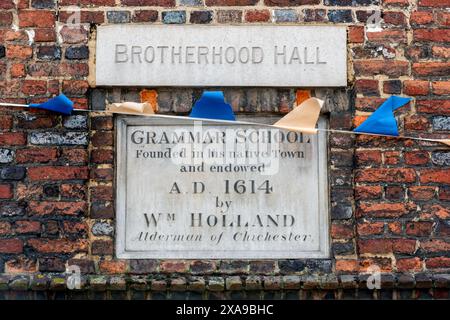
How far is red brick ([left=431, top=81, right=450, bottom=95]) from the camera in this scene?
4020 millimetres

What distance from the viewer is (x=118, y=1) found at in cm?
409

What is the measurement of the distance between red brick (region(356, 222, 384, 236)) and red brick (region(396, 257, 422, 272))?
19 cm

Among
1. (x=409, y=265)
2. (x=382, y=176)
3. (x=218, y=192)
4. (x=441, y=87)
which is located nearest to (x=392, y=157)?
(x=382, y=176)

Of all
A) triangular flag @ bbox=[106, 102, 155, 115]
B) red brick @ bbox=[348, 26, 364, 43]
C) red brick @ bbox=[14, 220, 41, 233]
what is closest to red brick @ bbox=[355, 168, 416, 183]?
red brick @ bbox=[348, 26, 364, 43]

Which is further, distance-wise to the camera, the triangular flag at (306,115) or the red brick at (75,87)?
the red brick at (75,87)

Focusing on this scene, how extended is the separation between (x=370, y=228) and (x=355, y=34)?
105 cm

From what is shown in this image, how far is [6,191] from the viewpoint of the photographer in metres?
3.97

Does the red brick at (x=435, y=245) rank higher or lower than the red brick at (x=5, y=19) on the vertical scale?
lower

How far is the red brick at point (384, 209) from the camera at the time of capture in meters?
3.94

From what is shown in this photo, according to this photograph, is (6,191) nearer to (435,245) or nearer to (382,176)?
(382,176)

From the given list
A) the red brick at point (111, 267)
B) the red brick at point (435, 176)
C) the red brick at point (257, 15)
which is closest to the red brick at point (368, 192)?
the red brick at point (435, 176)

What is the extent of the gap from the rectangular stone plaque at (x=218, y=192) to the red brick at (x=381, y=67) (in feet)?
1.35

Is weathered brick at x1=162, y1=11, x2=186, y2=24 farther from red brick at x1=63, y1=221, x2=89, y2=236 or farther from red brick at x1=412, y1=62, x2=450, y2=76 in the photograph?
red brick at x1=412, y1=62, x2=450, y2=76

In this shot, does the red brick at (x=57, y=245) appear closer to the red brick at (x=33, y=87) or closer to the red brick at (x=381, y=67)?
the red brick at (x=33, y=87)
